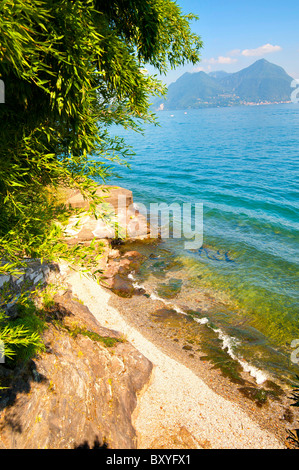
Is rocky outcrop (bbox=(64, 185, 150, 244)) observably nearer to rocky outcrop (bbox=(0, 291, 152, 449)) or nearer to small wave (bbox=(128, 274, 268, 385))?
small wave (bbox=(128, 274, 268, 385))

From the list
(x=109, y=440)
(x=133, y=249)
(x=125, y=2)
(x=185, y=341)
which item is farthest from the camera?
(x=133, y=249)

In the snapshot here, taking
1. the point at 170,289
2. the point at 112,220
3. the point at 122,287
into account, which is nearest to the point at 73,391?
the point at 122,287

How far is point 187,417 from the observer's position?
7.23 m

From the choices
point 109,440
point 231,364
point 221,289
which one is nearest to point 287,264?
point 221,289

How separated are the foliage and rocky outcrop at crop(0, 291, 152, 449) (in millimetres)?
1605

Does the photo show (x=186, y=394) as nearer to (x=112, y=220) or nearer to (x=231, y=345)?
(x=231, y=345)

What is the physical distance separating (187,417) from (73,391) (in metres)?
3.24

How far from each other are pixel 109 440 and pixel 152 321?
5484 millimetres

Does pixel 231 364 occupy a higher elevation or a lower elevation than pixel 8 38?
lower

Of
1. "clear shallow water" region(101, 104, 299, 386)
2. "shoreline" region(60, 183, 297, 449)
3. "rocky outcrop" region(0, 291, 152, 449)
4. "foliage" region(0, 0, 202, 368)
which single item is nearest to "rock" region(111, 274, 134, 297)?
"shoreline" region(60, 183, 297, 449)

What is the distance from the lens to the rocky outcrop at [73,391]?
5.08 m

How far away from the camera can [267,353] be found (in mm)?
9859
